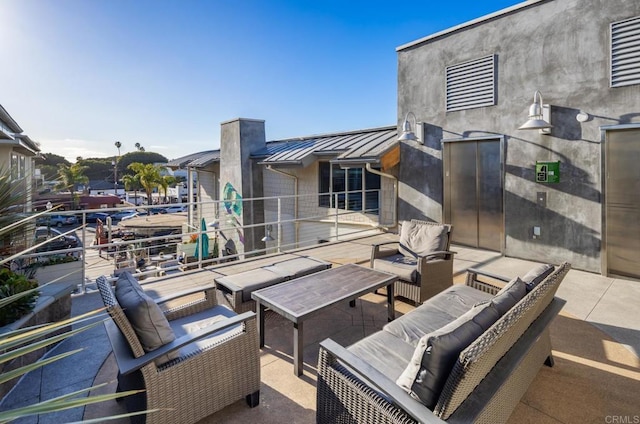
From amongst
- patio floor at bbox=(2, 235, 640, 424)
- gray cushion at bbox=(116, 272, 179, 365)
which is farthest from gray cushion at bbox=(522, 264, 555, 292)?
gray cushion at bbox=(116, 272, 179, 365)

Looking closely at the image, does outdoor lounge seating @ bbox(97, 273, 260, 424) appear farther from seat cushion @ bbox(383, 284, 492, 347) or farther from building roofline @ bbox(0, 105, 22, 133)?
building roofline @ bbox(0, 105, 22, 133)

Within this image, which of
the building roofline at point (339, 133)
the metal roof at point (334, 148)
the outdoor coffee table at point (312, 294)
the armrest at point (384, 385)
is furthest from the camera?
the building roofline at point (339, 133)

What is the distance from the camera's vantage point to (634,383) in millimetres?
2566

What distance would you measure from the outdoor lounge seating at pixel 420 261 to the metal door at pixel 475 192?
8.59ft

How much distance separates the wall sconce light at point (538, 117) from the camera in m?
5.18

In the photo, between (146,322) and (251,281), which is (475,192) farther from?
(146,322)

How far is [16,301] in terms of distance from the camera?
261cm

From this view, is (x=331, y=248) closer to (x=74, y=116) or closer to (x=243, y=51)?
(x=243, y=51)

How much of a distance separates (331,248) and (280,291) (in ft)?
13.1

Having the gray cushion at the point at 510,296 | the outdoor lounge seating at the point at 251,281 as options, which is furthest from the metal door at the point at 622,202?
the outdoor lounge seating at the point at 251,281

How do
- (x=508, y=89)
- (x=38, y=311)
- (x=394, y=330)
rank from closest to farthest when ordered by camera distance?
(x=394, y=330), (x=38, y=311), (x=508, y=89)

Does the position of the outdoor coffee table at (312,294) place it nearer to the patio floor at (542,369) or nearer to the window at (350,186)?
the patio floor at (542,369)

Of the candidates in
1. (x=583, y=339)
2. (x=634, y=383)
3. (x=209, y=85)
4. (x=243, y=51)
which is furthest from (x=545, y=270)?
(x=209, y=85)

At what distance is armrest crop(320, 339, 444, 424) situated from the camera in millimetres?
1479
